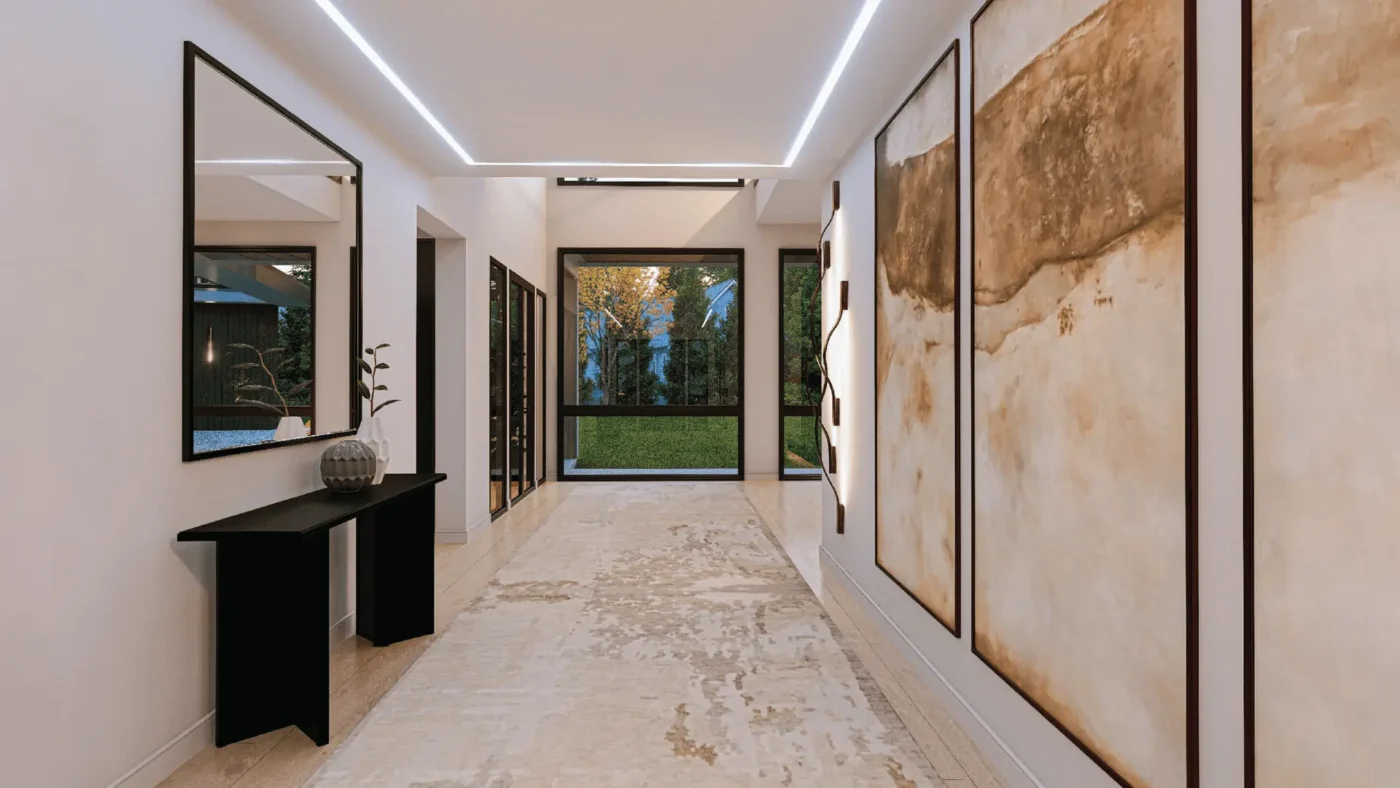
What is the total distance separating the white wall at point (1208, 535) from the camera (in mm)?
1283

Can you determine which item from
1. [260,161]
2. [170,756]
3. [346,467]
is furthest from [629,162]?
[170,756]

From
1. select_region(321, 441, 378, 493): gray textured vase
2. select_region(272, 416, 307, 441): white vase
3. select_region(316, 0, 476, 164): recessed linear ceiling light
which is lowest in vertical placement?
→ select_region(321, 441, 378, 493): gray textured vase

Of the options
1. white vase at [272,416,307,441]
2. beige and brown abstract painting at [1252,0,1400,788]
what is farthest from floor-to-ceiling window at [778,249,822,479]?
beige and brown abstract painting at [1252,0,1400,788]

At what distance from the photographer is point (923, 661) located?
2.80 m

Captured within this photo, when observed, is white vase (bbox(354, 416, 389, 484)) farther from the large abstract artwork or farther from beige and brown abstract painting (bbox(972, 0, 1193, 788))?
beige and brown abstract painting (bbox(972, 0, 1193, 788))

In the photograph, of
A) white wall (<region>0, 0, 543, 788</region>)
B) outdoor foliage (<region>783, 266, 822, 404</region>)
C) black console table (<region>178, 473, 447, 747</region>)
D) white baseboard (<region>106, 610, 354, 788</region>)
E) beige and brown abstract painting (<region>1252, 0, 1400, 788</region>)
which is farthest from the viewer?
outdoor foliage (<region>783, 266, 822, 404</region>)

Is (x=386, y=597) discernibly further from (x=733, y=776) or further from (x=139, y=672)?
(x=733, y=776)

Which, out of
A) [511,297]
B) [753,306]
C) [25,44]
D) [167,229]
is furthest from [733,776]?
[753,306]

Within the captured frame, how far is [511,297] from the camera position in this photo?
21.7 ft

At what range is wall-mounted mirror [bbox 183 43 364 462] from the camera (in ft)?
7.53

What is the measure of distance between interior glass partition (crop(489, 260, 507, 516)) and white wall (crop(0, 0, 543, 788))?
353cm

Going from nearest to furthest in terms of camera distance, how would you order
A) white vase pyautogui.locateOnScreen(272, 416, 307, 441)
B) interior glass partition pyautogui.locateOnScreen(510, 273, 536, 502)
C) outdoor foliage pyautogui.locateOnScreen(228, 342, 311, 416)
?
outdoor foliage pyautogui.locateOnScreen(228, 342, 311, 416) < white vase pyautogui.locateOnScreen(272, 416, 307, 441) < interior glass partition pyautogui.locateOnScreen(510, 273, 536, 502)

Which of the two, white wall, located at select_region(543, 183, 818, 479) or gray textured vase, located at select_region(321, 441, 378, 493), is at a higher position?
white wall, located at select_region(543, 183, 818, 479)

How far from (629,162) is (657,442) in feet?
14.3
